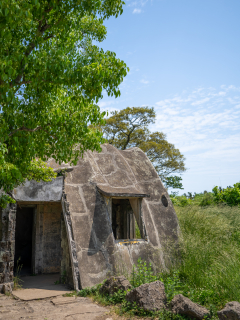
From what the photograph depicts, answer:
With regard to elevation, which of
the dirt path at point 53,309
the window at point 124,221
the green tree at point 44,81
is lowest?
the dirt path at point 53,309

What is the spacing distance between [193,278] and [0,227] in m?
4.52

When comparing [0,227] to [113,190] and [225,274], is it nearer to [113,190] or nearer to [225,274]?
[113,190]

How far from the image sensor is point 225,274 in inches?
207

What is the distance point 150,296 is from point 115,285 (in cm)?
95

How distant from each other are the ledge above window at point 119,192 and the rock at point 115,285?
220cm

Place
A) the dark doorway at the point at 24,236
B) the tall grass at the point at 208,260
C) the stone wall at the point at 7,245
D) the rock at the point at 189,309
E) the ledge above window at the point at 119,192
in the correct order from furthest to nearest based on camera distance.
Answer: the dark doorway at the point at 24,236 → the ledge above window at the point at 119,192 → the stone wall at the point at 7,245 → the tall grass at the point at 208,260 → the rock at the point at 189,309

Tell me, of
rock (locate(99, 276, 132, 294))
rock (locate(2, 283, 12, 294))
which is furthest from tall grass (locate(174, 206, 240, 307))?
rock (locate(2, 283, 12, 294))

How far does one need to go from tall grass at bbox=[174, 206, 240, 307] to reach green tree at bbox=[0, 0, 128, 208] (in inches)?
138

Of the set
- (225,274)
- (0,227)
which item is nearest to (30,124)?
(0,227)

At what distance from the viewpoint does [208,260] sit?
6.56 metres

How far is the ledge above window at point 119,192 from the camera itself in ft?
24.6

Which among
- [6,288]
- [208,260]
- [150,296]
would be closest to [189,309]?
[150,296]

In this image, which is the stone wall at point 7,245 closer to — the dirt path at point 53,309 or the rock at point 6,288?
the rock at point 6,288

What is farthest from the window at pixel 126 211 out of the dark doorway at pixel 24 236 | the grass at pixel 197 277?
the dark doorway at pixel 24 236
